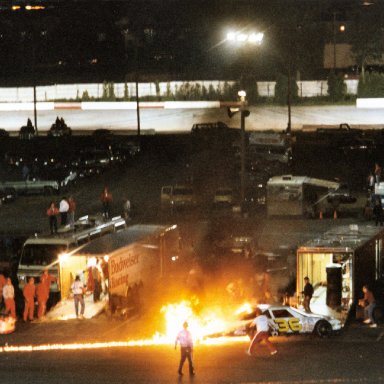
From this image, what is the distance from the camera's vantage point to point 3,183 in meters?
46.5

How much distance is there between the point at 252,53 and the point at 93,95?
61.9 ft

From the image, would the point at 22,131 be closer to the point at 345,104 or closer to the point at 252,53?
the point at 345,104

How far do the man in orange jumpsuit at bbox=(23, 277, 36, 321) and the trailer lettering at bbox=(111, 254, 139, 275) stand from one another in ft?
7.03

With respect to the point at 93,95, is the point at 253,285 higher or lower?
lower

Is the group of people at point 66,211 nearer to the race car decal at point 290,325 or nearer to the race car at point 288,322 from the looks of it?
the race car at point 288,322

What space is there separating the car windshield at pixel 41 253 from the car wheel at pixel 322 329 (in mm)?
8909

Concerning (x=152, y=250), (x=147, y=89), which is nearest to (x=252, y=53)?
(x=147, y=89)

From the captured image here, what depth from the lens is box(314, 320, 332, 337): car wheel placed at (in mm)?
22000

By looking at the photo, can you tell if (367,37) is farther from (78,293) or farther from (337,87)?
(78,293)

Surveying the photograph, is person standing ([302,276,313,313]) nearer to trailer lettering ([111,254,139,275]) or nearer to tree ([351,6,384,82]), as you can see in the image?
trailer lettering ([111,254,139,275])

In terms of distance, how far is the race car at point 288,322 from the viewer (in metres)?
21.9

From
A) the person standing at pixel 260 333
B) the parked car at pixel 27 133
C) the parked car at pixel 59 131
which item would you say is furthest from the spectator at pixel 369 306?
the parked car at pixel 59 131

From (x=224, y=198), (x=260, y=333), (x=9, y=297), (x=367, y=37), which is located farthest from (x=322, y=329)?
(x=367, y=37)

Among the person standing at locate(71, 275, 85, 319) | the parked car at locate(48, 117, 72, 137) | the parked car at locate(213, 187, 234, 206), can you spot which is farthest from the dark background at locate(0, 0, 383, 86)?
the person standing at locate(71, 275, 85, 319)
